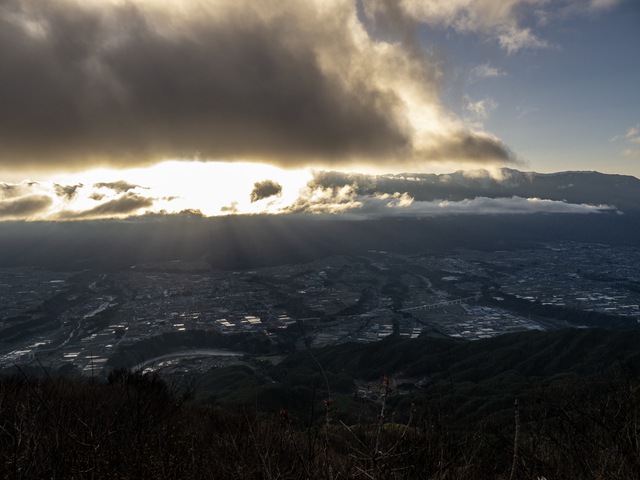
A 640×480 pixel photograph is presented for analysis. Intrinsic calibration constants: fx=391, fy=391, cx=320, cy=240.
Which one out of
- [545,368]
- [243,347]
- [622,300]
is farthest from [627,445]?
[622,300]

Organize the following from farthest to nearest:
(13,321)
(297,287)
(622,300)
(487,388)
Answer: (297,287), (622,300), (13,321), (487,388)

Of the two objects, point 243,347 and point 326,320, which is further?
point 326,320

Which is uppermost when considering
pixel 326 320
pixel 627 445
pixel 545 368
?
pixel 627 445

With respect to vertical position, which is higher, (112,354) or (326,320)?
(112,354)

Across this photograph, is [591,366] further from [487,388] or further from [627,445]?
[627,445]

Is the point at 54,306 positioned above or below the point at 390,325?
above

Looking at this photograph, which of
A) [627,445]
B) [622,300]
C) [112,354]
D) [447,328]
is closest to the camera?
[627,445]

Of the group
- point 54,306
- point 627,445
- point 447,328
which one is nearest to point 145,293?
point 54,306

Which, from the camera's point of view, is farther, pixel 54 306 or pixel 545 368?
pixel 54 306

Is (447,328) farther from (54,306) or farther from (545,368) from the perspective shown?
(54,306)
